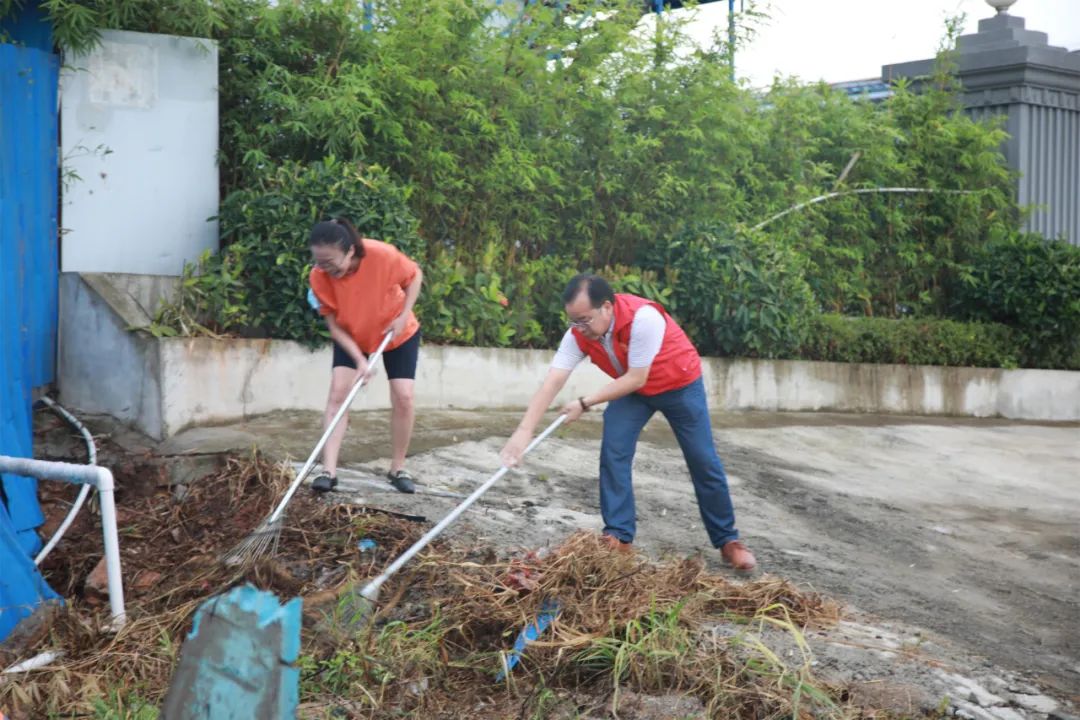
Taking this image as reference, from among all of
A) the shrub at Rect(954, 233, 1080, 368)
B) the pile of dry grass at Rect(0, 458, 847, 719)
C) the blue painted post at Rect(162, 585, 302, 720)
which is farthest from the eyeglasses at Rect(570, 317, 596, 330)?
the shrub at Rect(954, 233, 1080, 368)

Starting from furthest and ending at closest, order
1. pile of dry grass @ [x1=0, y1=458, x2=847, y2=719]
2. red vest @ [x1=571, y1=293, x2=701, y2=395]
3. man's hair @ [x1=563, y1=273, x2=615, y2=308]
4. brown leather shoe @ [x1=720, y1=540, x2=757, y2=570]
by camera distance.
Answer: brown leather shoe @ [x1=720, y1=540, x2=757, y2=570], red vest @ [x1=571, y1=293, x2=701, y2=395], man's hair @ [x1=563, y1=273, x2=615, y2=308], pile of dry grass @ [x1=0, y1=458, x2=847, y2=719]

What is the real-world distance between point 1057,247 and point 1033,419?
1876 millimetres

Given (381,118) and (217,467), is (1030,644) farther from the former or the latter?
(381,118)

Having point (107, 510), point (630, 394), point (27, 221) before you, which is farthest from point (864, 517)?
point (27, 221)

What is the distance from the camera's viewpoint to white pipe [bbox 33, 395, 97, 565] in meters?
5.91

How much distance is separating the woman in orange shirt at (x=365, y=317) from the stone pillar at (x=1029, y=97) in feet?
29.3

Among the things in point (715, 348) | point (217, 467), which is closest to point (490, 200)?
point (715, 348)

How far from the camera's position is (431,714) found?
4.02 meters

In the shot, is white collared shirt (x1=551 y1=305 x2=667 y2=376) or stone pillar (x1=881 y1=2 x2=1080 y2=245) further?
stone pillar (x1=881 y1=2 x2=1080 y2=245)

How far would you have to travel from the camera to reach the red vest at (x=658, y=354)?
543 centimetres

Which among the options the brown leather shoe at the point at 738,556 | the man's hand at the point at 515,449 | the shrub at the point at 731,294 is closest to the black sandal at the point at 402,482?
the man's hand at the point at 515,449

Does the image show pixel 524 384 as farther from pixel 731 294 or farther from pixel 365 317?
pixel 365 317

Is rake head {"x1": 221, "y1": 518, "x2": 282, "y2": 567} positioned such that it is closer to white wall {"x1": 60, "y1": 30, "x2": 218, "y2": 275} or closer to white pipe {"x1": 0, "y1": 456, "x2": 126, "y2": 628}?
white pipe {"x1": 0, "y1": 456, "x2": 126, "y2": 628}

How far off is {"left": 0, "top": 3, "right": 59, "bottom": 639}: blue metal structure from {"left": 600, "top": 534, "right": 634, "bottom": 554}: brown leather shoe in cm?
324
